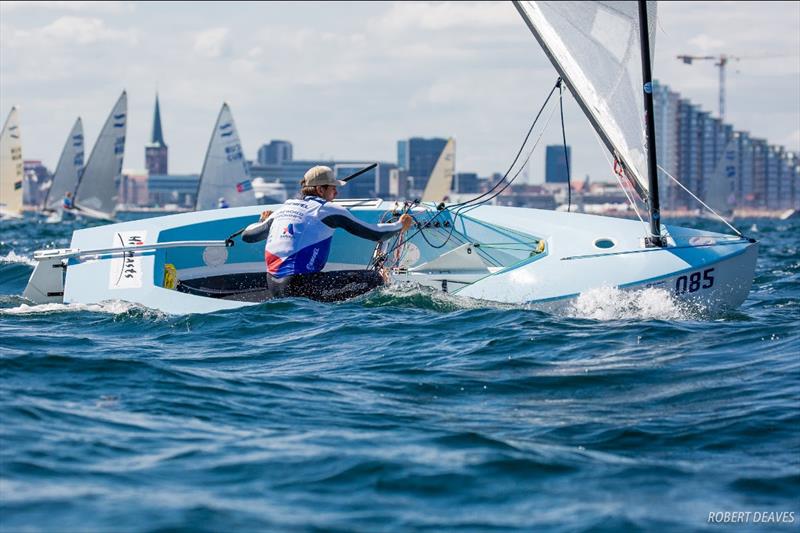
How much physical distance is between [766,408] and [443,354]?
7.12ft

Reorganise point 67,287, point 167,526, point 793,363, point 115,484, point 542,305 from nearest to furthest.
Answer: point 167,526, point 115,484, point 793,363, point 542,305, point 67,287

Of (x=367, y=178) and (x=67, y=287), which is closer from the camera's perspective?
(x=67, y=287)

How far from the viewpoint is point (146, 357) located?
7.14 meters

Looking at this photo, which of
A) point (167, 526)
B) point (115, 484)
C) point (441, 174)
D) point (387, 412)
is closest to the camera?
point (167, 526)

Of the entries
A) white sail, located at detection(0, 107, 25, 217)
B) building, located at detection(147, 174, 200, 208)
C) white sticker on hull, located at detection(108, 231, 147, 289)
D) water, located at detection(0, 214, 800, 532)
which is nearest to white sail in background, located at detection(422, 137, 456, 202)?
white sail, located at detection(0, 107, 25, 217)

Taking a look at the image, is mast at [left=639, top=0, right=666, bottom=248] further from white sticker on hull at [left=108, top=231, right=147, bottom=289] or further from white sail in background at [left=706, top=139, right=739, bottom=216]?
white sail in background at [left=706, top=139, right=739, bottom=216]

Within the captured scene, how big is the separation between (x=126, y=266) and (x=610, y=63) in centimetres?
406

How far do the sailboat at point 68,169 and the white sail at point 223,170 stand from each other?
1437 cm

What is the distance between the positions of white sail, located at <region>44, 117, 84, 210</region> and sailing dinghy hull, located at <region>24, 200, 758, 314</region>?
42224 mm

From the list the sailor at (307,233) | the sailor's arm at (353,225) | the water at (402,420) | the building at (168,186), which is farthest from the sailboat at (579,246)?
the building at (168,186)

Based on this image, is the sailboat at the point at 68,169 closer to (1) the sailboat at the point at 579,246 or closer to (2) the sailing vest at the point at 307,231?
(1) the sailboat at the point at 579,246

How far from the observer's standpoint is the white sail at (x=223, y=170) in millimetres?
39438

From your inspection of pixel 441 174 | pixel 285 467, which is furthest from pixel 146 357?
pixel 441 174

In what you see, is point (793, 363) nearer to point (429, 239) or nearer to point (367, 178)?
point (429, 239)
